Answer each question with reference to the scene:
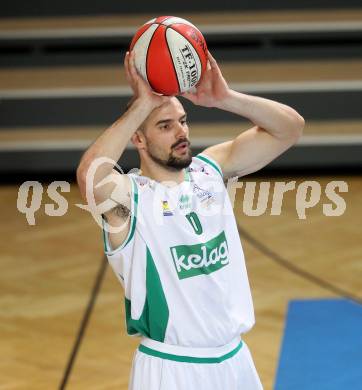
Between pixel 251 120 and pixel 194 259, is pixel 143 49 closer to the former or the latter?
pixel 251 120

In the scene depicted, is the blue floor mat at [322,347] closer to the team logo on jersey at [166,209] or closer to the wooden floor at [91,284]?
the wooden floor at [91,284]

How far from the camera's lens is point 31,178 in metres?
10.1

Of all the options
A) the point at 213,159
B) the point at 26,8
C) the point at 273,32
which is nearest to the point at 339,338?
the point at 213,159

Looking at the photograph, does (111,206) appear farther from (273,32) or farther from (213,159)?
(273,32)

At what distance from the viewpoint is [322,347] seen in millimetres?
6180

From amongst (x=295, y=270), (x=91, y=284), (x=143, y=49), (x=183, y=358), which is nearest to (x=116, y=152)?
(x=143, y=49)

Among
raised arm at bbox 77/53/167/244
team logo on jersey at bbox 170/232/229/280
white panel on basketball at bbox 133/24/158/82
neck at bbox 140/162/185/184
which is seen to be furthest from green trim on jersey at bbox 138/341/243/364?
white panel on basketball at bbox 133/24/158/82

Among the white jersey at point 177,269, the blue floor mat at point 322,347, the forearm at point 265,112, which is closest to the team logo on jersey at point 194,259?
the white jersey at point 177,269

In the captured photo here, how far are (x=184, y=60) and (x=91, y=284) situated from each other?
3695 millimetres

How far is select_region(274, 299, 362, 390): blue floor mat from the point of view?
18.7ft

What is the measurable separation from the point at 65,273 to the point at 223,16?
3787 mm

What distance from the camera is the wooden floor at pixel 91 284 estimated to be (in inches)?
237

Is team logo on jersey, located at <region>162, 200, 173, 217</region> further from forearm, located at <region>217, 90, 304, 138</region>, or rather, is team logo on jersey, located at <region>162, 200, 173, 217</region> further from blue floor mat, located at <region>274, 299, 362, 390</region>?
blue floor mat, located at <region>274, 299, 362, 390</region>

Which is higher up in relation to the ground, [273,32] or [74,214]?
[273,32]
